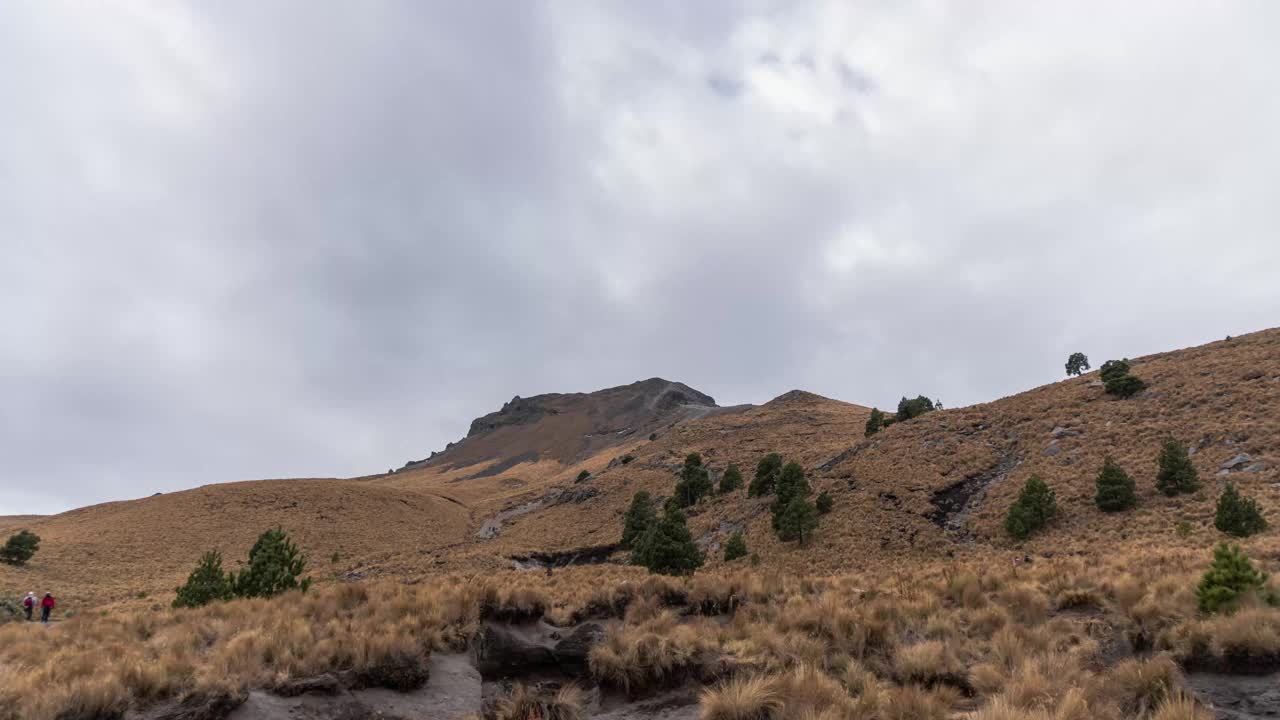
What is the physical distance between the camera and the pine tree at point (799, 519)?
34.2 m

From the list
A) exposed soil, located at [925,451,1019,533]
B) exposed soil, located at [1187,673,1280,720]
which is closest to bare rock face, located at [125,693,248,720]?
exposed soil, located at [1187,673,1280,720]

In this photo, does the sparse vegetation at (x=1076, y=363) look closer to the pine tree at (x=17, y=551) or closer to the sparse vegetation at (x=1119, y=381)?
the sparse vegetation at (x=1119, y=381)

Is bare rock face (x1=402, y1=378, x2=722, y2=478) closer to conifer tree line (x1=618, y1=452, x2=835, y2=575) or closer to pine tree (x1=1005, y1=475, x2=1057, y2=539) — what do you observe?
conifer tree line (x1=618, y1=452, x2=835, y2=575)

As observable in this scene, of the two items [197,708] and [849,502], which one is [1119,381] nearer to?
[849,502]

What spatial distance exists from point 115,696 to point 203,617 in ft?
16.3

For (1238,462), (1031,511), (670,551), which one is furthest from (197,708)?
(1238,462)

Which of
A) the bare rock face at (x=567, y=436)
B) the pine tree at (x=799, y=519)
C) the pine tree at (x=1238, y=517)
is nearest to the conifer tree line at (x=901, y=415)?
the pine tree at (x=799, y=519)

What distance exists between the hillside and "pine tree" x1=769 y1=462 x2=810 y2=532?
177 centimetres

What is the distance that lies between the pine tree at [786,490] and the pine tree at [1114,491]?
14637 mm

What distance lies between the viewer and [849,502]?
1538 inches

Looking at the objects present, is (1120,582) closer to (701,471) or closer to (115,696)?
(115,696)

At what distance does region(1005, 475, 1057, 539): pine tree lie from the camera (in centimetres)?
2866

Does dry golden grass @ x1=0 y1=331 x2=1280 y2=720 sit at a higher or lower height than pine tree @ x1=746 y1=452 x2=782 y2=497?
lower

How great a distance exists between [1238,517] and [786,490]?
21020mm
